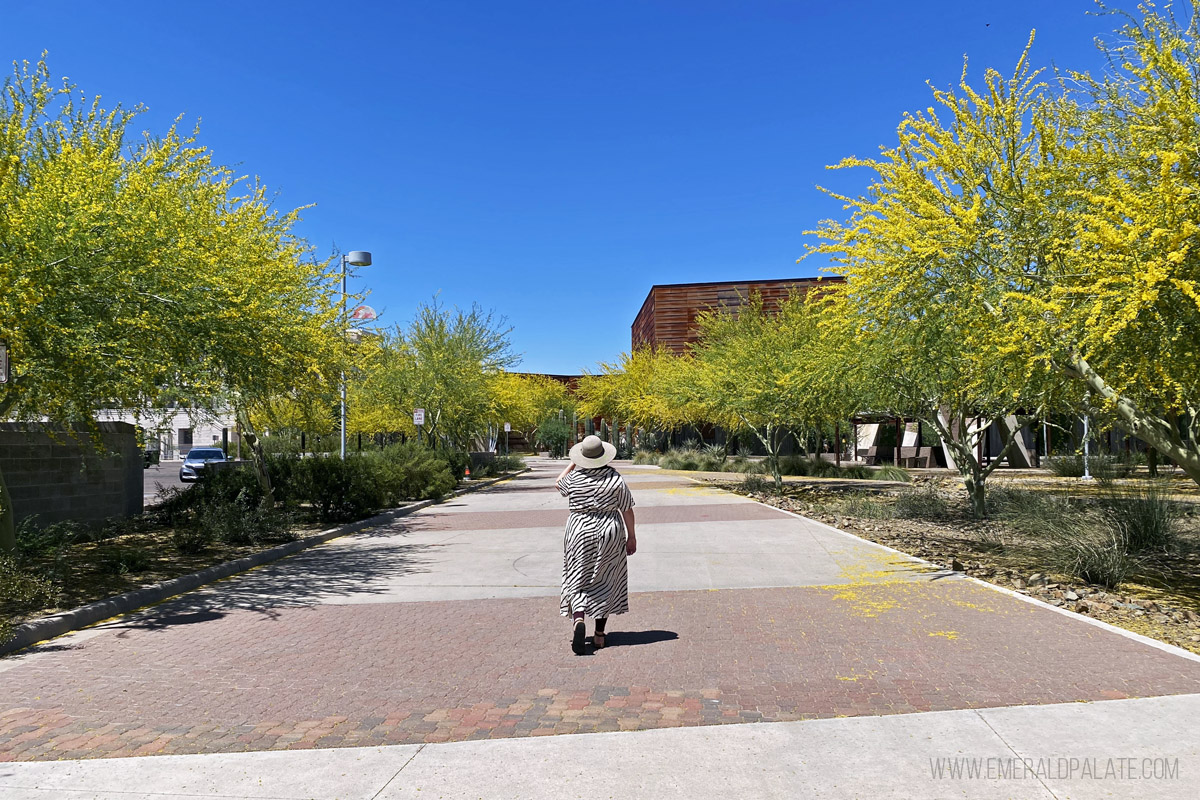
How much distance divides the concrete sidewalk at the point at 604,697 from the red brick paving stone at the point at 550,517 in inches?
278

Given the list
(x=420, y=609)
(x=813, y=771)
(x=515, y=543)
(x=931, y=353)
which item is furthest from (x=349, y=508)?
Result: (x=813, y=771)

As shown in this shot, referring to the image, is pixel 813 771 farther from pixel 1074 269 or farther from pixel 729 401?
pixel 729 401

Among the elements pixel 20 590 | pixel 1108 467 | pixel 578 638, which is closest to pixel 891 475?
pixel 1108 467

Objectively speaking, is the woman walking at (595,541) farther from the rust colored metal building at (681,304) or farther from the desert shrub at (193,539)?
the rust colored metal building at (681,304)

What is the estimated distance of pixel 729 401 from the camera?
1094 inches

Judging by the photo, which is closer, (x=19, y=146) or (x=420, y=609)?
A: (x=420, y=609)

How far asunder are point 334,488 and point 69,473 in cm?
440

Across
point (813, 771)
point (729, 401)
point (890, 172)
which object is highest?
point (890, 172)

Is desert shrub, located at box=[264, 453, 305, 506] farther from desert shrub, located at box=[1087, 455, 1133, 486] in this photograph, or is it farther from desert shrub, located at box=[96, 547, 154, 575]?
desert shrub, located at box=[1087, 455, 1133, 486]

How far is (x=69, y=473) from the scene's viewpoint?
14.8 meters

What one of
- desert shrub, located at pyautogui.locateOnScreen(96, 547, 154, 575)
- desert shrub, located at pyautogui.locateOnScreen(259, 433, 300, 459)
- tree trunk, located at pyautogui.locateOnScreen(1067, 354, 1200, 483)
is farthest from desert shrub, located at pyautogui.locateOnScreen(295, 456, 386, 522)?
tree trunk, located at pyautogui.locateOnScreen(1067, 354, 1200, 483)

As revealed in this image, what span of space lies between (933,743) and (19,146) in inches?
431

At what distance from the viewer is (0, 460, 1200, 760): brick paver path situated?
5453 mm

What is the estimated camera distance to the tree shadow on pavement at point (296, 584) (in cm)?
888
